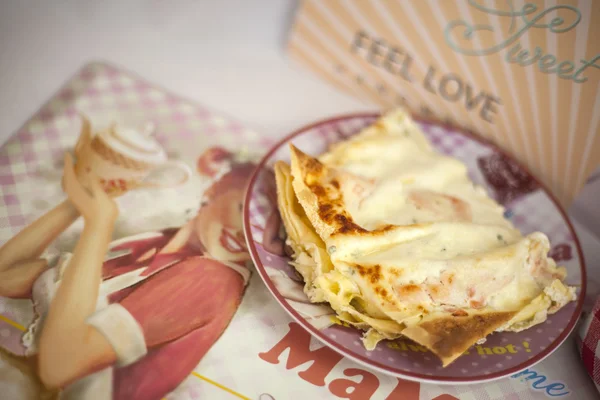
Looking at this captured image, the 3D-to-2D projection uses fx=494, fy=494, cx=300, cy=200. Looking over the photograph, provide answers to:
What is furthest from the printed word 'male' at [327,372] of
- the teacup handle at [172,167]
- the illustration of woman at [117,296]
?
the teacup handle at [172,167]

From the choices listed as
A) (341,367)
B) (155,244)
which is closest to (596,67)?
(341,367)

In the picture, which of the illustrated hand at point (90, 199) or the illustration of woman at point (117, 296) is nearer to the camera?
the illustration of woman at point (117, 296)

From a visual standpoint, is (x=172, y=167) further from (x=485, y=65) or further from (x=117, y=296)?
(x=485, y=65)

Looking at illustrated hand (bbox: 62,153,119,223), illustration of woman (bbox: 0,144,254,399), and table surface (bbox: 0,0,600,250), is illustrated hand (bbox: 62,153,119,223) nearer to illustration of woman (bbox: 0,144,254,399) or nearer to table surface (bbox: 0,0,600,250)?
illustration of woman (bbox: 0,144,254,399)

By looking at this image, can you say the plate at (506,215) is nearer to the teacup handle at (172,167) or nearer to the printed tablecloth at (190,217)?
the printed tablecloth at (190,217)

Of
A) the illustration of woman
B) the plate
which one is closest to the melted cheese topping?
the plate

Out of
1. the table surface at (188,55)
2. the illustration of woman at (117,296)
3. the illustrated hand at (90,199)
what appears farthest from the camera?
the table surface at (188,55)
